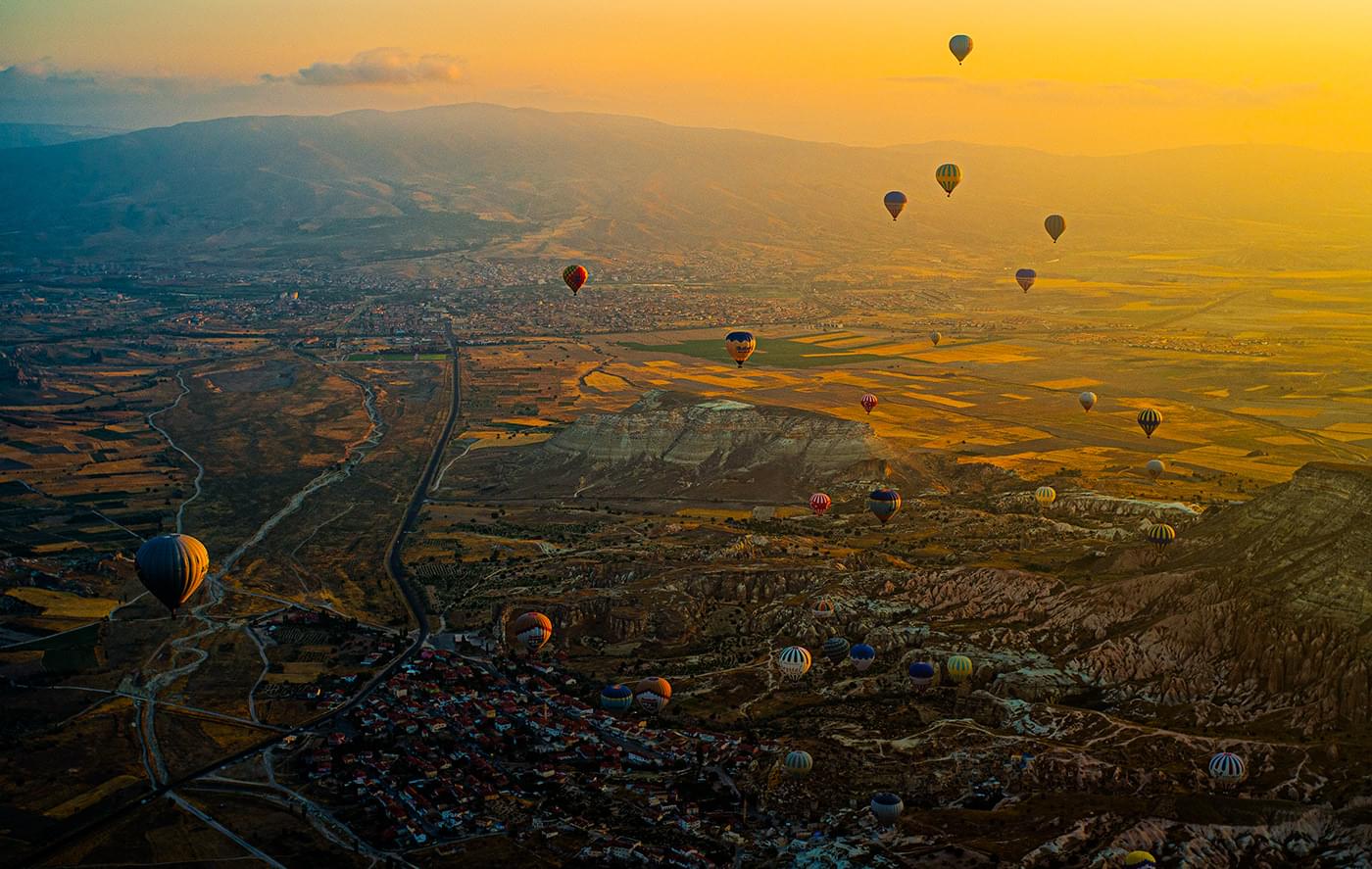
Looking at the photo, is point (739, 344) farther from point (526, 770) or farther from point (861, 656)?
point (526, 770)

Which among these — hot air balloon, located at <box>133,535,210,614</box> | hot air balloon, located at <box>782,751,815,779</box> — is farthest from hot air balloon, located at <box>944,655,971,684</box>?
hot air balloon, located at <box>133,535,210,614</box>

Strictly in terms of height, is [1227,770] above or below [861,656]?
above

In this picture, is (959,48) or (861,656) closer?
(861,656)

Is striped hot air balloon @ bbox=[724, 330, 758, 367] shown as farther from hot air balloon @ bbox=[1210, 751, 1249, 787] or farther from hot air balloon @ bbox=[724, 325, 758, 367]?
hot air balloon @ bbox=[1210, 751, 1249, 787]

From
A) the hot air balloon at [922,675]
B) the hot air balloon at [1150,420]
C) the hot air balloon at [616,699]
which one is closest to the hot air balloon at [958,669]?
the hot air balloon at [922,675]

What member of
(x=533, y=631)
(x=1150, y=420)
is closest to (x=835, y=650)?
(x=533, y=631)

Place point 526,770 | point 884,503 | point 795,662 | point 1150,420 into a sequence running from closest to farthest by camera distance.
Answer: point 526,770 < point 795,662 < point 884,503 < point 1150,420

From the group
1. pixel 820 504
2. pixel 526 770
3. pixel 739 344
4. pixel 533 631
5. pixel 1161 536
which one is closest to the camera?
pixel 526 770

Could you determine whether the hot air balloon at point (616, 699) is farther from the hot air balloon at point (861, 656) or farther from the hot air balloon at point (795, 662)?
the hot air balloon at point (861, 656)
